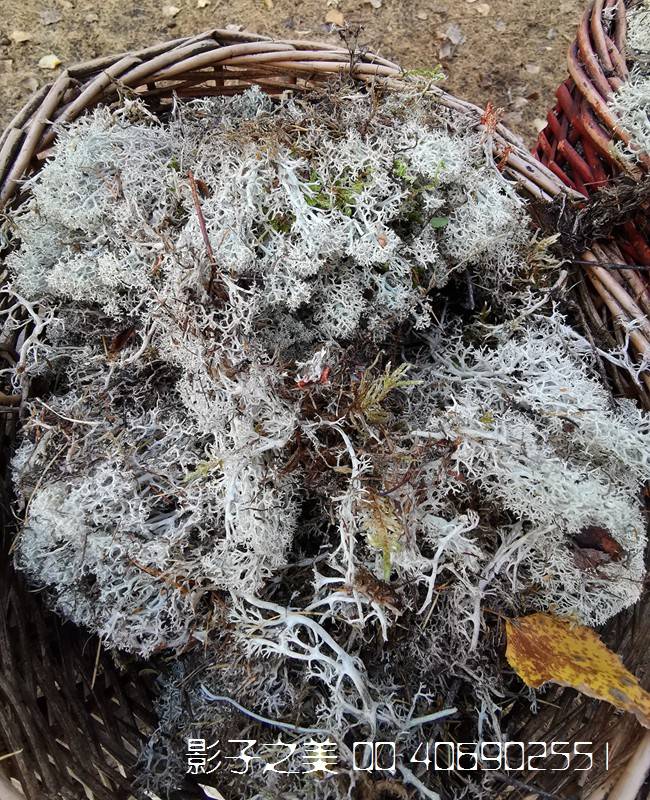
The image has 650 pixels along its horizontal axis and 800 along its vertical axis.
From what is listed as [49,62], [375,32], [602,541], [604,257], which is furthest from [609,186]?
[49,62]

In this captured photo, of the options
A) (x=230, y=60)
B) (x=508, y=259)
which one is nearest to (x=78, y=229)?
(x=230, y=60)

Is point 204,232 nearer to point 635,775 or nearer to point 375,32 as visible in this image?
point 635,775

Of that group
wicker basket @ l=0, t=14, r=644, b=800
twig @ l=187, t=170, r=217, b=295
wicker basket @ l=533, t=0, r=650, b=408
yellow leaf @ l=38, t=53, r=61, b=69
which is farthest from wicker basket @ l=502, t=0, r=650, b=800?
yellow leaf @ l=38, t=53, r=61, b=69

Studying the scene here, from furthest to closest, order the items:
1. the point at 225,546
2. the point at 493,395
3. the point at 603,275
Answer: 1. the point at 603,275
2. the point at 493,395
3. the point at 225,546

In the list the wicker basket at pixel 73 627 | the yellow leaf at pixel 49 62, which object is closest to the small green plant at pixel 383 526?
the wicker basket at pixel 73 627

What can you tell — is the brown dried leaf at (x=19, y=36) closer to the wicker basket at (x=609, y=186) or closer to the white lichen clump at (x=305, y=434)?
the white lichen clump at (x=305, y=434)

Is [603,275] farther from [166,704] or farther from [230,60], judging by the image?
[166,704]
